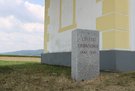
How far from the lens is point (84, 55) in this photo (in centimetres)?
970

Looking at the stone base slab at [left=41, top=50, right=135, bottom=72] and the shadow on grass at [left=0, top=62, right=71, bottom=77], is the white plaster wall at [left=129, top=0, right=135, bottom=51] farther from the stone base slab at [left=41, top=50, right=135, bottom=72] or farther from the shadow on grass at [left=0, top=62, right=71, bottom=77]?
the shadow on grass at [left=0, top=62, right=71, bottom=77]

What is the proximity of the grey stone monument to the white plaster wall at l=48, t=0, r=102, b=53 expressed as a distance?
2520 millimetres

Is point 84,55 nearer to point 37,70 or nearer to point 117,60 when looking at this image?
point 117,60

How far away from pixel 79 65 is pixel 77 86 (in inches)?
44.0

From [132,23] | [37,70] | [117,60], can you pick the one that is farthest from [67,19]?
[117,60]

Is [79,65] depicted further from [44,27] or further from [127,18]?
[44,27]

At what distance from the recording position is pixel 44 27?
61.9ft

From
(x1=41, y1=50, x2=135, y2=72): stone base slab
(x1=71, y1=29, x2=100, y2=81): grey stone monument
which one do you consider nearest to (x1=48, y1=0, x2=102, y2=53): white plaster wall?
(x1=41, y1=50, x2=135, y2=72): stone base slab

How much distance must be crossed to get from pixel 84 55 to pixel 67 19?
568 centimetres

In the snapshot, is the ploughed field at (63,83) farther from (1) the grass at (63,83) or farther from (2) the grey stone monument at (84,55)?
(2) the grey stone monument at (84,55)

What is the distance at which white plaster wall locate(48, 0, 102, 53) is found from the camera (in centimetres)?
1262

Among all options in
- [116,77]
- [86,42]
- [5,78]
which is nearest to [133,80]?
[116,77]

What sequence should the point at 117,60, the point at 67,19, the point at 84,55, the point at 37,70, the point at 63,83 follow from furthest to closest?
the point at 67,19 → the point at 37,70 → the point at 117,60 → the point at 84,55 → the point at 63,83

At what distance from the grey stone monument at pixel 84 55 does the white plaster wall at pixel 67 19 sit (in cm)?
252
